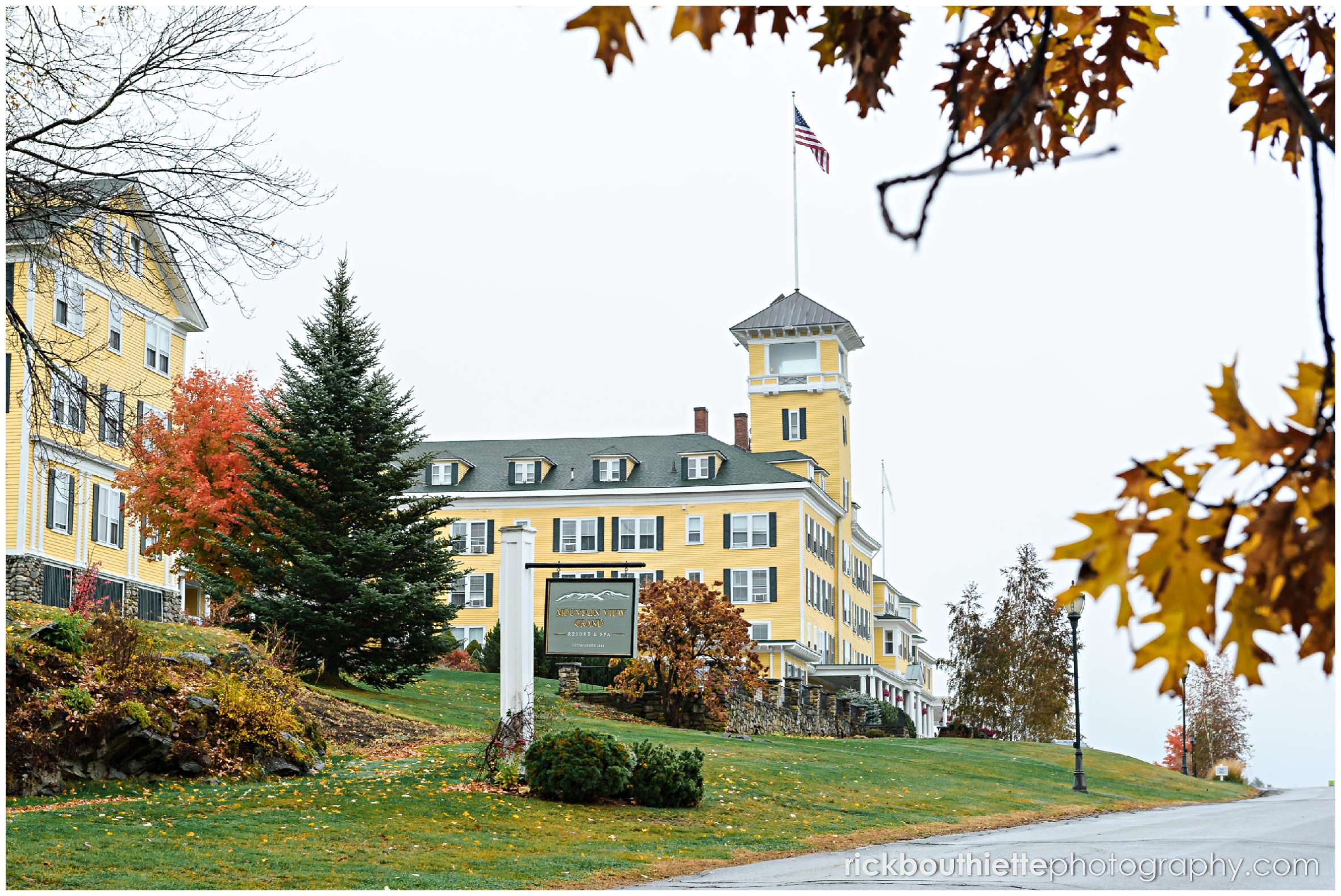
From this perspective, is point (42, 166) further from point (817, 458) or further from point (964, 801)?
A: point (817, 458)

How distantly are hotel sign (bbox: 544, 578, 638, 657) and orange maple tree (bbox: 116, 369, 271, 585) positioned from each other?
1496 cm

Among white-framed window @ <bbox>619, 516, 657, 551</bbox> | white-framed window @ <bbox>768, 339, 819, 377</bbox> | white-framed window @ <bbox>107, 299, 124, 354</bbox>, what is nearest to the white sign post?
white-framed window @ <bbox>107, 299, 124, 354</bbox>

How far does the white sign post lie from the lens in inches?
735

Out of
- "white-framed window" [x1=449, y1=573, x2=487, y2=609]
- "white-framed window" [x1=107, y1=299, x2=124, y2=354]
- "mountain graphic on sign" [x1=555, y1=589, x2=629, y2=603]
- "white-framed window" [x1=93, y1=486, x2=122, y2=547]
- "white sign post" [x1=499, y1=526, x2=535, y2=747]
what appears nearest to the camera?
"white sign post" [x1=499, y1=526, x2=535, y2=747]

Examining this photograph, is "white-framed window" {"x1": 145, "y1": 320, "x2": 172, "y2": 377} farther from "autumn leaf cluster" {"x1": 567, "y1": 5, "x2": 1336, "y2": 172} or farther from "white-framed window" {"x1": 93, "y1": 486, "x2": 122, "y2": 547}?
"autumn leaf cluster" {"x1": 567, "y1": 5, "x2": 1336, "y2": 172}

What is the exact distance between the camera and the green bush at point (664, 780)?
18.2m

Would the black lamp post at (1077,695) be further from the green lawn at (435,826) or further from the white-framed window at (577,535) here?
the white-framed window at (577,535)

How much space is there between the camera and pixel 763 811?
19.0 m

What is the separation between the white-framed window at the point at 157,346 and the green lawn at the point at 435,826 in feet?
58.4

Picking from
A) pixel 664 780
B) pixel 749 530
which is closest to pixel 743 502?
pixel 749 530

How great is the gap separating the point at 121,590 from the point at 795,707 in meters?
19.7

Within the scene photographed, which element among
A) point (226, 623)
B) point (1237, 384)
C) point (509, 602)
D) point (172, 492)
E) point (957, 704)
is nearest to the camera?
point (1237, 384)

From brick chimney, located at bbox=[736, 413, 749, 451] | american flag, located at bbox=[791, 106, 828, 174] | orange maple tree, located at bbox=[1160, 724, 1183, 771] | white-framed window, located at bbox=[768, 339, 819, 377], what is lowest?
orange maple tree, located at bbox=[1160, 724, 1183, 771]

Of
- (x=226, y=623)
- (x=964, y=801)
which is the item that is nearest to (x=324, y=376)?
(x=226, y=623)
